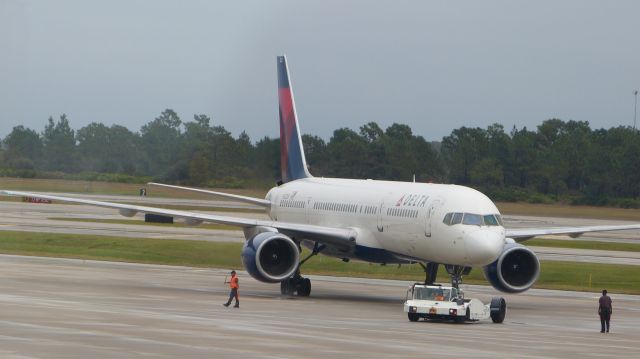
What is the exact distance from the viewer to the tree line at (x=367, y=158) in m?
95.0

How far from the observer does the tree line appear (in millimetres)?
95000

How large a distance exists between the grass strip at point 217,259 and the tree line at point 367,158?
56.6 ft

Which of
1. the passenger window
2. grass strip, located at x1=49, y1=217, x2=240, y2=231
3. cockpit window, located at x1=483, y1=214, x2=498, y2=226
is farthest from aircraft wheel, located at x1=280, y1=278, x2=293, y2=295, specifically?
grass strip, located at x1=49, y1=217, x2=240, y2=231

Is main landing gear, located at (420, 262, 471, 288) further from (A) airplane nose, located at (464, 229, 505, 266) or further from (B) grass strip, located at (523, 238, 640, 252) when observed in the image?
(B) grass strip, located at (523, 238, 640, 252)

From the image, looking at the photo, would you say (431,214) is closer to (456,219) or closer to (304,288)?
(456,219)

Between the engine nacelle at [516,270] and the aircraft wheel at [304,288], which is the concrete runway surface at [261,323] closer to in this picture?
the aircraft wheel at [304,288]

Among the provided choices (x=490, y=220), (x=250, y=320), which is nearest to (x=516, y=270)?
(x=490, y=220)

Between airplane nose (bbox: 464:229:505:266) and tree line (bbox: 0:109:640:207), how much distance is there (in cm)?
4516

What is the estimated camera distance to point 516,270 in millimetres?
48875

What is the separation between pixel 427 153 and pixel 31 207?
3546 cm

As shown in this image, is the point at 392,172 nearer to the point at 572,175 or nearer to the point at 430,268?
the point at 572,175

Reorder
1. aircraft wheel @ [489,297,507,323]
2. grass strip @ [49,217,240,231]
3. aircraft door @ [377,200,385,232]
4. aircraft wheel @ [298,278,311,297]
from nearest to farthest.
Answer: aircraft wheel @ [489,297,507,323] → aircraft door @ [377,200,385,232] → aircraft wheel @ [298,278,311,297] → grass strip @ [49,217,240,231]

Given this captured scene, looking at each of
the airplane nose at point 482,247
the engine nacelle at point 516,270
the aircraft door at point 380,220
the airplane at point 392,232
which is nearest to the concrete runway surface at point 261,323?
the engine nacelle at point 516,270

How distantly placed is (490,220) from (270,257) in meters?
8.81
